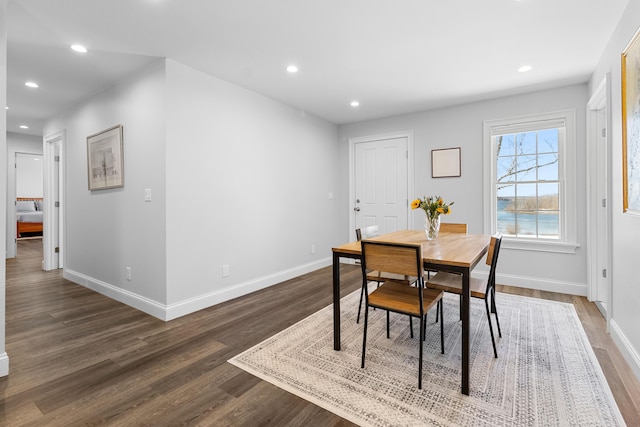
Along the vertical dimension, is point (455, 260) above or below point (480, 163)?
below

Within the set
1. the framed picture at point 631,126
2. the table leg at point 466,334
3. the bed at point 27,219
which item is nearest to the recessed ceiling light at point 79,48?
the table leg at point 466,334

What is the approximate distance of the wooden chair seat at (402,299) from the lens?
1.90 m

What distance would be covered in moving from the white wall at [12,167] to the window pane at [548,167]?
868 cm

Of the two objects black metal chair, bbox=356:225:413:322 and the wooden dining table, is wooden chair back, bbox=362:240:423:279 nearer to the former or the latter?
the wooden dining table

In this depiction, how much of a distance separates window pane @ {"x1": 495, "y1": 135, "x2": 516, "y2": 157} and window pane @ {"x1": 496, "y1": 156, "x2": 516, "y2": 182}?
0.07 metres

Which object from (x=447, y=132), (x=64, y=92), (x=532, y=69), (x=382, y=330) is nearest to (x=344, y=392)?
(x=382, y=330)

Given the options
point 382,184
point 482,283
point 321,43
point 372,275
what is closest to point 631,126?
point 482,283

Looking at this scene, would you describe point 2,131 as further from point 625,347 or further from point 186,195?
point 625,347

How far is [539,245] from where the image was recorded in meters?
3.78

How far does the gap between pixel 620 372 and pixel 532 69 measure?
2.81 m

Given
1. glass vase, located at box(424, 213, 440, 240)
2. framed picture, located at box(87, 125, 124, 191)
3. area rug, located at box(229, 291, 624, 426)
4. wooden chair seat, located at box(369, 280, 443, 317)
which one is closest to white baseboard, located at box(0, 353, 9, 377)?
area rug, located at box(229, 291, 624, 426)

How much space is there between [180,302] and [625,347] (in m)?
3.59

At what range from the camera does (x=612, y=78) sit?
247 cm

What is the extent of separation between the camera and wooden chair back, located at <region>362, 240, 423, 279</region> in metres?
1.79
